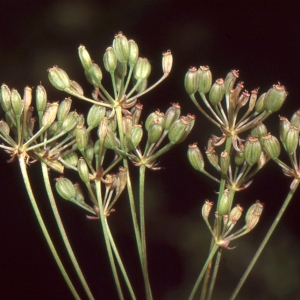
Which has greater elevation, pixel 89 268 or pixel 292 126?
pixel 292 126

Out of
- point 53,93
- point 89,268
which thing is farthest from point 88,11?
point 89,268

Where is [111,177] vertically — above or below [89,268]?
above

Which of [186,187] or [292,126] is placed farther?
[186,187]

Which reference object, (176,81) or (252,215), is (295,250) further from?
(252,215)

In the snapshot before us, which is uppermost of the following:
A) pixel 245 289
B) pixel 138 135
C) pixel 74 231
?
pixel 138 135

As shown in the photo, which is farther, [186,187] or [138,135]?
[186,187]

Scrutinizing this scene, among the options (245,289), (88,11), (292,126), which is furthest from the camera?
(245,289)

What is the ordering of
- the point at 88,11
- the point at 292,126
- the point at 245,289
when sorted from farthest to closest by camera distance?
the point at 245,289
the point at 88,11
the point at 292,126

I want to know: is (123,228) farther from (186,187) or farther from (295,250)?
(295,250)

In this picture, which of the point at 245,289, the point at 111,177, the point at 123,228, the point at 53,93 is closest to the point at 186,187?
the point at 123,228
